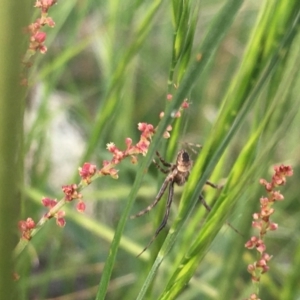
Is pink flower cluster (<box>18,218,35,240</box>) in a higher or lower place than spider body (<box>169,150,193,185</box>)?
lower

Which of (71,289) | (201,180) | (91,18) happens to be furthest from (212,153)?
(91,18)

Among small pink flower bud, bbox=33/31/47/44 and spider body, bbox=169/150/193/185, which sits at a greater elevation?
small pink flower bud, bbox=33/31/47/44

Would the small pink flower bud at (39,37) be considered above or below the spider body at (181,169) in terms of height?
above

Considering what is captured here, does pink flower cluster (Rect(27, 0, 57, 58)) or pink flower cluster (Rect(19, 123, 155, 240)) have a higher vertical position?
pink flower cluster (Rect(27, 0, 57, 58))

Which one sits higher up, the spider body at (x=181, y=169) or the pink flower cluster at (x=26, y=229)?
the spider body at (x=181, y=169)

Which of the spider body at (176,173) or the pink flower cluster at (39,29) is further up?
the pink flower cluster at (39,29)

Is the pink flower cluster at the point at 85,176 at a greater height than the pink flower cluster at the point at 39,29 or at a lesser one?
A: lesser

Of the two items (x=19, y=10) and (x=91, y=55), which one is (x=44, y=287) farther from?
(x=91, y=55)

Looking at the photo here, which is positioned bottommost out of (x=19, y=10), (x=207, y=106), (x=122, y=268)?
(x=122, y=268)
